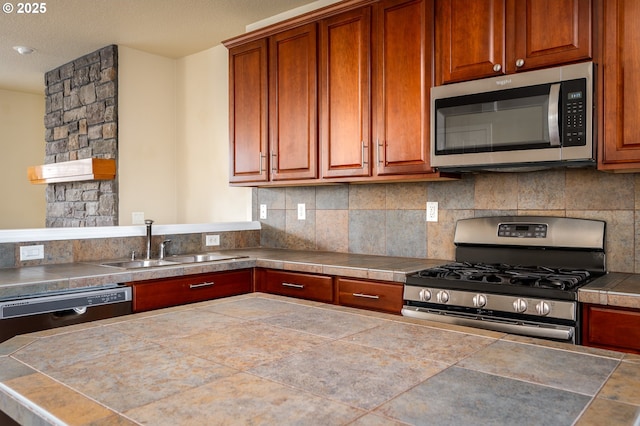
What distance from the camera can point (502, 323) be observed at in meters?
2.09

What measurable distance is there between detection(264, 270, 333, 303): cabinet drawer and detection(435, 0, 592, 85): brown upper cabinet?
1249 mm

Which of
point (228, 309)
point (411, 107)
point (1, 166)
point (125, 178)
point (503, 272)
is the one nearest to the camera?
point (228, 309)

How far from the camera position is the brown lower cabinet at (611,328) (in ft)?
6.03

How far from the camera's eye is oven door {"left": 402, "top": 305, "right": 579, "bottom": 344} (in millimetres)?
1942

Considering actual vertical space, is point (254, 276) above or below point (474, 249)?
below

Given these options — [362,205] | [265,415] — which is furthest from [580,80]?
[265,415]

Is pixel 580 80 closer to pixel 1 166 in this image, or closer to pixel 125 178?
pixel 125 178

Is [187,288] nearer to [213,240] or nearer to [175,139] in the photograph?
[213,240]

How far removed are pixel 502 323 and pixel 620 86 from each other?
110 centimetres

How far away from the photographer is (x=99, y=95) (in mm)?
4633

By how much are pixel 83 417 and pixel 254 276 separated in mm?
2406

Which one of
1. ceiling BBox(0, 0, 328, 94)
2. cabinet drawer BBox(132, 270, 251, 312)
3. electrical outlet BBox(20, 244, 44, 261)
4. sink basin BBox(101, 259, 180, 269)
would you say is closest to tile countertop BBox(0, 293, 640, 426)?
cabinet drawer BBox(132, 270, 251, 312)

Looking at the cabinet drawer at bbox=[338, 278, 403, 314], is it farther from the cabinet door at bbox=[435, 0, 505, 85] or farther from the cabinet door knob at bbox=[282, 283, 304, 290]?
the cabinet door at bbox=[435, 0, 505, 85]

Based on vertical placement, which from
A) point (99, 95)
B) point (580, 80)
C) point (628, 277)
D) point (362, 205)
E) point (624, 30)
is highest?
point (99, 95)
